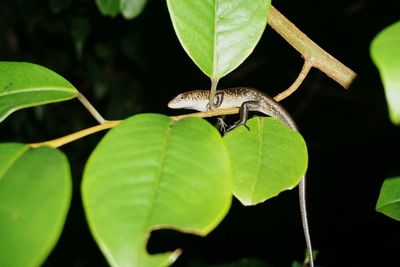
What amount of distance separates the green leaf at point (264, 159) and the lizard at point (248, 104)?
343 millimetres

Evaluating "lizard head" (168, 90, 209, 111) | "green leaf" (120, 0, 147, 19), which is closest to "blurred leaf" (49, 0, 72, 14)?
"green leaf" (120, 0, 147, 19)

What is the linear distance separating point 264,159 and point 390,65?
1.41 feet

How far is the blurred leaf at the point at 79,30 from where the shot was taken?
2652 mm

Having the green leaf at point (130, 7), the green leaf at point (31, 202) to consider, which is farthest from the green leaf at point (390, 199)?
the green leaf at point (130, 7)

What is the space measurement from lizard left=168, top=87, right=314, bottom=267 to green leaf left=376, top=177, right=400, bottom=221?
408mm

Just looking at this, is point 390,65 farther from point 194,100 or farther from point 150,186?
point 194,100

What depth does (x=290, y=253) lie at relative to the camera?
4.67 m

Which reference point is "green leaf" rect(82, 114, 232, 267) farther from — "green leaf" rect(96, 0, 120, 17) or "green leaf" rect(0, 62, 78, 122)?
"green leaf" rect(96, 0, 120, 17)

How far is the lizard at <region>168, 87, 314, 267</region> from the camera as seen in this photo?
4.74 ft

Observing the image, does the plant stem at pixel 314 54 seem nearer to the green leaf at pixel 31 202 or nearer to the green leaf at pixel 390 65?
the green leaf at pixel 390 65

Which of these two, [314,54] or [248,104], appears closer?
[314,54]

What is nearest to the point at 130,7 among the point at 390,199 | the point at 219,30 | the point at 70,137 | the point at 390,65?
the point at 219,30

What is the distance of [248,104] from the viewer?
1.75m

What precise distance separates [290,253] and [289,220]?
1.25ft
